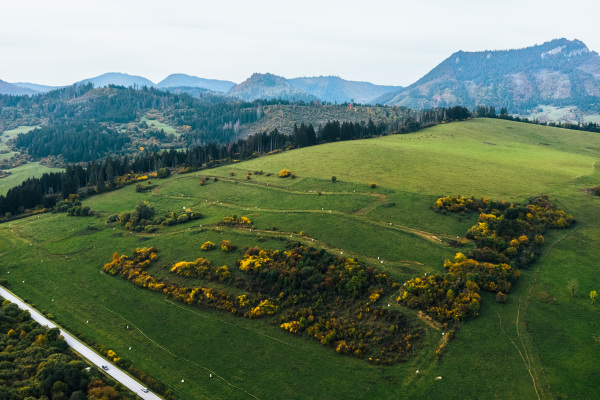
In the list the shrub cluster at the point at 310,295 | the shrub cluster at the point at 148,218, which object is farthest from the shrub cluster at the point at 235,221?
the shrub cluster at the point at 310,295

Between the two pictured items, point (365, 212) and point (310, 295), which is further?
point (365, 212)

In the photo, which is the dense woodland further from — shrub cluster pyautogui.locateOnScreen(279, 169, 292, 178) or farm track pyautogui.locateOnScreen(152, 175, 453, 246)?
shrub cluster pyautogui.locateOnScreen(279, 169, 292, 178)

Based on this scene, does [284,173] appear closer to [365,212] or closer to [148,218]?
[365,212]

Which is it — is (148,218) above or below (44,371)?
above

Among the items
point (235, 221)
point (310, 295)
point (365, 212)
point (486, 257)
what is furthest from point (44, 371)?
point (486, 257)

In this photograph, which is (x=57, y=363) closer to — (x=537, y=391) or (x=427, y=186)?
(x=537, y=391)

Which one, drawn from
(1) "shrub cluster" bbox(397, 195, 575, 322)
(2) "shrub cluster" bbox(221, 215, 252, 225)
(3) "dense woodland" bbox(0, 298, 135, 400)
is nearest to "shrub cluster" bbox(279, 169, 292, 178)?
(2) "shrub cluster" bbox(221, 215, 252, 225)

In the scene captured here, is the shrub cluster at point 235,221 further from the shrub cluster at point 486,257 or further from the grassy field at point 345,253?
the shrub cluster at point 486,257
